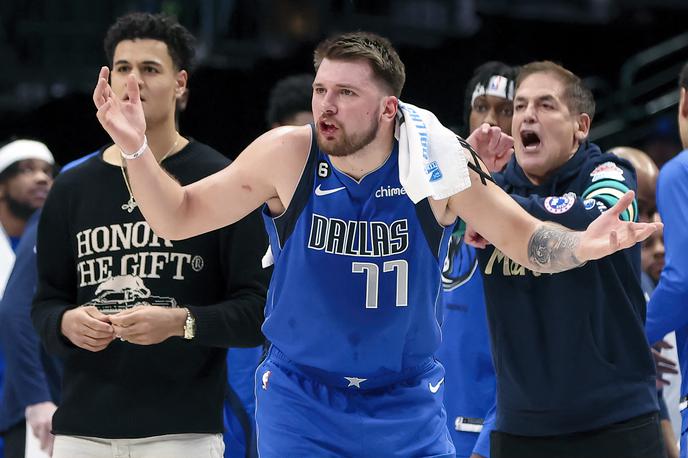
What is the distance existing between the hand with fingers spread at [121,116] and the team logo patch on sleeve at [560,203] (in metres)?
1.46

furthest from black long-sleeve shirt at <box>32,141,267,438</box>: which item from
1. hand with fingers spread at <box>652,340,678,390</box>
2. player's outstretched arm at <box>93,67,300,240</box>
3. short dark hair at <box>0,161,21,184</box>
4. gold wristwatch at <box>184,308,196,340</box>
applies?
short dark hair at <box>0,161,21,184</box>

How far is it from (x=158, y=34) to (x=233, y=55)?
27.7 feet

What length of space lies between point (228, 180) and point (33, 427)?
220 cm

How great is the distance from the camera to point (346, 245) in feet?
12.5

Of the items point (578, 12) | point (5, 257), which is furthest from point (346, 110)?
point (578, 12)

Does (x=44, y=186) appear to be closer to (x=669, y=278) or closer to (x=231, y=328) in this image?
(x=231, y=328)

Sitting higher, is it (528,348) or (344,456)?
(528,348)

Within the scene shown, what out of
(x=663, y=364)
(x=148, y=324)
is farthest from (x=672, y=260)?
(x=148, y=324)

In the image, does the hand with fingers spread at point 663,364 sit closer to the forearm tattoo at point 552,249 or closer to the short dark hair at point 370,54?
the forearm tattoo at point 552,249

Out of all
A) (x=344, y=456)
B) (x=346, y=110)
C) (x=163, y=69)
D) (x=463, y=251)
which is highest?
(x=163, y=69)

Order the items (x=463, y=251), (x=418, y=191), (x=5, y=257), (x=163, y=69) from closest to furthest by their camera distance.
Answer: (x=418, y=191) < (x=163, y=69) < (x=463, y=251) < (x=5, y=257)

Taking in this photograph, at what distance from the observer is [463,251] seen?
5148mm

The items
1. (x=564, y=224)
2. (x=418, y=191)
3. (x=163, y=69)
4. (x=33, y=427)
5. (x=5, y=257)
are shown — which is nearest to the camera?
(x=418, y=191)

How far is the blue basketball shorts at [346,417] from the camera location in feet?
12.3
